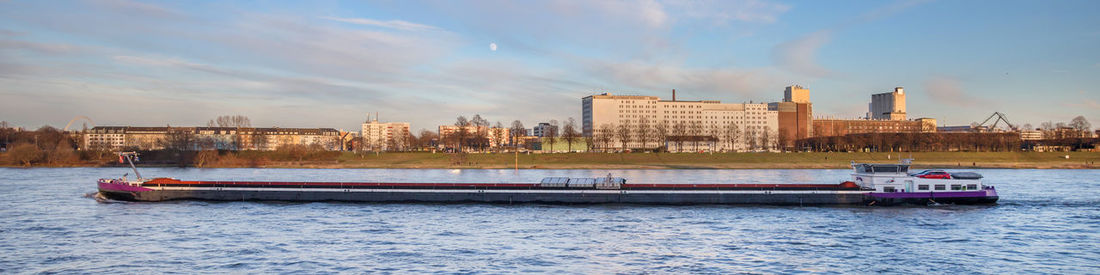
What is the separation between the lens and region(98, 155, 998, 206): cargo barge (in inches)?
2453

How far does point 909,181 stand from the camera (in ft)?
206

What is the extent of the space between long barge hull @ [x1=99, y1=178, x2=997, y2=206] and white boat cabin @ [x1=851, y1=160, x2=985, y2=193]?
2.09 feet

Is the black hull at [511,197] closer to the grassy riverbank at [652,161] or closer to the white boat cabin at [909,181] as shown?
the white boat cabin at [909,181]

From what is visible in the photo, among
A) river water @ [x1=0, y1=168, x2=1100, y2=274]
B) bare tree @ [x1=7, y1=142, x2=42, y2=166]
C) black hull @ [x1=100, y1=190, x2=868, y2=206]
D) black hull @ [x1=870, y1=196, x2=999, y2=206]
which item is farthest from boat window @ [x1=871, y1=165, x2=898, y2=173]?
bare tree @ [x1=7, y1=142, x2=42, y2=166]

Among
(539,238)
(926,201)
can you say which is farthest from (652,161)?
(539,238)

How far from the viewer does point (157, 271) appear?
3425 cm

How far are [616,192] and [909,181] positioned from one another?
24873 millimetres

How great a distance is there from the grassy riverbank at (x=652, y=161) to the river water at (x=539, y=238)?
8387 centimetres

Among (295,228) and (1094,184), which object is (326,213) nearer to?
A: (295,228)

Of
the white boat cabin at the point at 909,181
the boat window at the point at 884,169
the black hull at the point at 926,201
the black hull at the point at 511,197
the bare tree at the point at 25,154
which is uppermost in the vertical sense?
the bare tree at the point at 25,154

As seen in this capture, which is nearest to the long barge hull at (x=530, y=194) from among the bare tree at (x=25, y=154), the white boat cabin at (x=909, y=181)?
the white boat cabin at (x=909, y=181)

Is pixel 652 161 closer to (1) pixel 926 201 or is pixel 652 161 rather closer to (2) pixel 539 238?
(1) pixel 926 201

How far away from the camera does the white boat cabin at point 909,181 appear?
62062 millimetres

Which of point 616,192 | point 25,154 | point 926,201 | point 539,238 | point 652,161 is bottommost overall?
point 539,238
